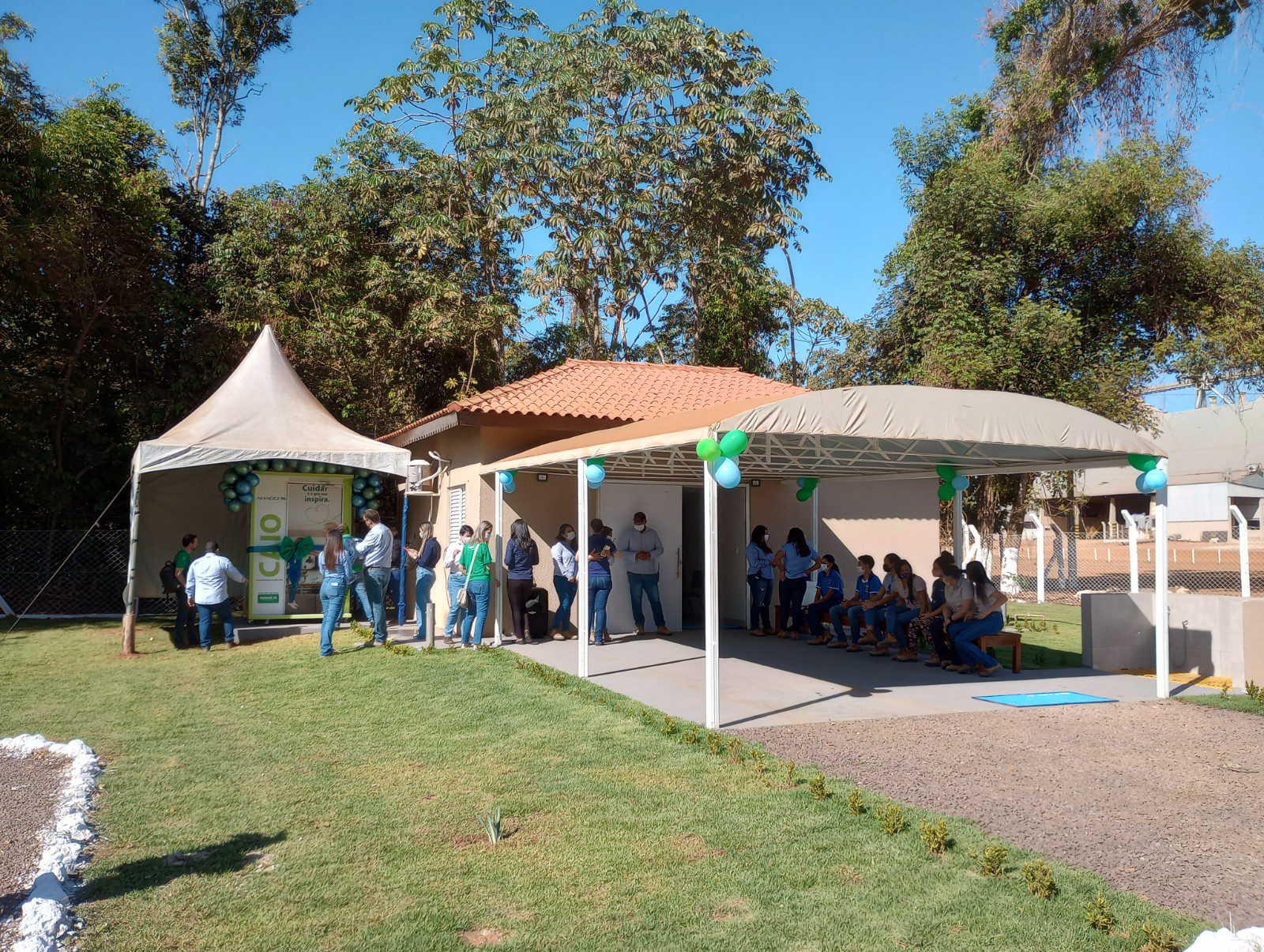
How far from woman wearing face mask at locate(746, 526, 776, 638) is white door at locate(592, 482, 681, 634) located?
1107mm

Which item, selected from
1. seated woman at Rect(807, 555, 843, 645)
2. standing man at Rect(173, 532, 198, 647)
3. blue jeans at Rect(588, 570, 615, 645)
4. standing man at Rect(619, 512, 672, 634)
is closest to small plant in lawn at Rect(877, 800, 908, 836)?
seated woman at Rect(807, 555, 843, 645)

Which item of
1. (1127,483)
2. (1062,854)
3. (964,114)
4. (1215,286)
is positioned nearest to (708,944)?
(1062,854)

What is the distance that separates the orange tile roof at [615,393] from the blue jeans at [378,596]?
2416mm

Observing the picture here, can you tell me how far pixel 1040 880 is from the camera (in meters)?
4.12

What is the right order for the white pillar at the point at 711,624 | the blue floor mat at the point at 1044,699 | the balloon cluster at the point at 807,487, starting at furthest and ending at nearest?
1. the balloon cluster at the point at 807,487
2. the blue floor mat at the point at 1044,699
3. the white pillar at the point at 711,624

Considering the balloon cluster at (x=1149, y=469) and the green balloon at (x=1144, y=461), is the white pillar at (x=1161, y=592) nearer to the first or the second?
the balloon cluster at (x=1149, y=469)

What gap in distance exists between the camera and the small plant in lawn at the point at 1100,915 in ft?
12.3

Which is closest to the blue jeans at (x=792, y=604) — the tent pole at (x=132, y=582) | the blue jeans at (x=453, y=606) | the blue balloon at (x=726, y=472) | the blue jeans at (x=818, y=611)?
the blue jeans at (x=818, y=611)

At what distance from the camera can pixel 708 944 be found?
3.69 m

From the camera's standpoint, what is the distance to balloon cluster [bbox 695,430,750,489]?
699 cm

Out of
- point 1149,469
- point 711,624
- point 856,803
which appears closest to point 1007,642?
point 1149,469

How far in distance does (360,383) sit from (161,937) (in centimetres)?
1866

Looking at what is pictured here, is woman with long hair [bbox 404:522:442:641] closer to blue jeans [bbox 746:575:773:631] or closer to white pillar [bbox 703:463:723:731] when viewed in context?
blue jeans [bbox 746:575:773:631]

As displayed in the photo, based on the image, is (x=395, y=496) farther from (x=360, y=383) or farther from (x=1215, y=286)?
(x=1215, y=286)
